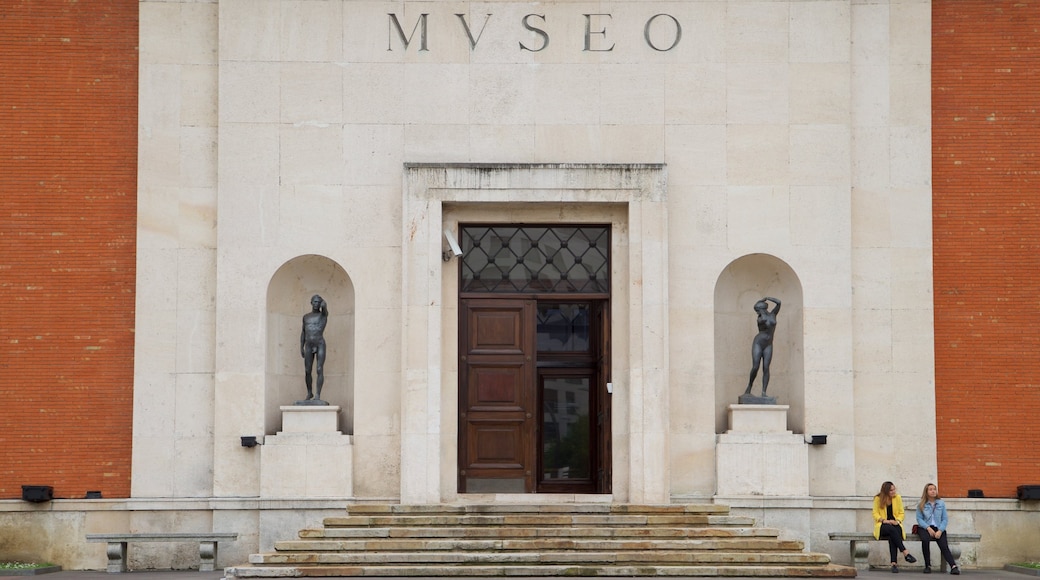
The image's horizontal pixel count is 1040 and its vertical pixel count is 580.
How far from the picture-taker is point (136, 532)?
20094 millimetres

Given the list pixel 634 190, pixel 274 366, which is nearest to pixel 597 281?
pixel 634 190

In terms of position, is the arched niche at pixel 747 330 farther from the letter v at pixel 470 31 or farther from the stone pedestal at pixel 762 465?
the letter v at pixel 470 31

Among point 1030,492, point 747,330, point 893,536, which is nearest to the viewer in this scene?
point 893,536

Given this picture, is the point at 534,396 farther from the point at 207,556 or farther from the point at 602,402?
the point at 207,556

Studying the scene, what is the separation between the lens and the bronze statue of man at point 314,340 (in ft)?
66.5

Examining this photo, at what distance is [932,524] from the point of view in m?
19.5

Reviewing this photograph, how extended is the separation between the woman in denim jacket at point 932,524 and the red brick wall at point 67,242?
34.2 feet

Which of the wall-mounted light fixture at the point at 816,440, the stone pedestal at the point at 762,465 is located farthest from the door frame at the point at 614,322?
Result: the wall-mounted light fixture at the point at 816,440

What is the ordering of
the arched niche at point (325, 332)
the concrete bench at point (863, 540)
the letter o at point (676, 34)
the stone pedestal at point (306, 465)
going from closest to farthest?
the concrete bench at point (863, 540), the stone pedestal at point (306, 465), the letter o at point (676, 34), the arched niche at point (325, 332)

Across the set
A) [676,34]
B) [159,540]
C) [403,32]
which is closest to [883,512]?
[676,34]

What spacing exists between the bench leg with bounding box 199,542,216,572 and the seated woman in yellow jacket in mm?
8395

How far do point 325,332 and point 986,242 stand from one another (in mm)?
9094

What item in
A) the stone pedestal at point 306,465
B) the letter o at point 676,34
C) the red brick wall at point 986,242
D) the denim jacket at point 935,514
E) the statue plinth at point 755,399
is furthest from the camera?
the red brick wall at point 986,242

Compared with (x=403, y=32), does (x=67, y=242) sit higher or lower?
lower
